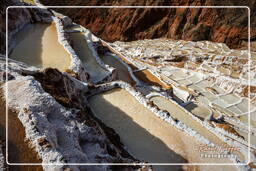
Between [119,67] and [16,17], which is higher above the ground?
[16,17]

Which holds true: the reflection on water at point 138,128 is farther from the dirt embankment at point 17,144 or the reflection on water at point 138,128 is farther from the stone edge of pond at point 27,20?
the stone edge of pond at point 27,20

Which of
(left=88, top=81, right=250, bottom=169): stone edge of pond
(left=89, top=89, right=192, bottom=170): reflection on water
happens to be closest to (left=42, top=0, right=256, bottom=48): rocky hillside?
(left=88, top=81, right=250, bottom=169): stone edge of pond

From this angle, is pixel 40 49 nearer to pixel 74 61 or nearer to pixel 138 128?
pixel 74 61

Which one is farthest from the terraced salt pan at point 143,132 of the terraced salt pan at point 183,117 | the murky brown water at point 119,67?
the murky brown water at point 119,67

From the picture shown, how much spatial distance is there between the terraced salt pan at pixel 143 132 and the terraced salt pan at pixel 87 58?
2469 millimetres

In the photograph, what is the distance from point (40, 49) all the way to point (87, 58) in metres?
2.47

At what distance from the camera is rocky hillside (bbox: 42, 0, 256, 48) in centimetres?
3192

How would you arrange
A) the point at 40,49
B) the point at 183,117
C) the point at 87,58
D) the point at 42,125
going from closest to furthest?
the point at 42,125
the point at 183,117
the point at 40,49
the point at 87,58

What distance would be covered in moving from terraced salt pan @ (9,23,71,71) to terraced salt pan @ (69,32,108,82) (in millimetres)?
1453

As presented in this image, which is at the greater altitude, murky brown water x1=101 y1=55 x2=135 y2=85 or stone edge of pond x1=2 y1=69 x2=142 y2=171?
stone edge of pond x1=2 y1=69 x2=142 y2=171

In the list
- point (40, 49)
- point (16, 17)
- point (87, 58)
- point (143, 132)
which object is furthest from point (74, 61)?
point (16, 17)

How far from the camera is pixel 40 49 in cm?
820

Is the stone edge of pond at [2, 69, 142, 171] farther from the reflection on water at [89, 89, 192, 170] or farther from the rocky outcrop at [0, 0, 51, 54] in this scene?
the rocky outcrop at [0, 0, 51, 54]

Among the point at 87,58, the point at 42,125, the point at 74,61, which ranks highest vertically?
the point at 42,125
